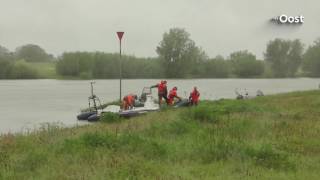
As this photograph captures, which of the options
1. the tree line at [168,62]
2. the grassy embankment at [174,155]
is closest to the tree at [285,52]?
the tree line at [168,62]

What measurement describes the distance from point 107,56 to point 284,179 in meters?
78.8

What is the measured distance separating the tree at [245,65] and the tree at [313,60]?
829cm

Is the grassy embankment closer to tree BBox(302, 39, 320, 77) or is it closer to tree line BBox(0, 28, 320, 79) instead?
tree line BBox(0, 28, 320, 79)

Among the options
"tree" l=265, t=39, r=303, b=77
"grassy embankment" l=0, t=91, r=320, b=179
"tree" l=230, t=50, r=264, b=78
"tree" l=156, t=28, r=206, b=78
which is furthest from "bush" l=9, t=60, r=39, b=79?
"grassy embankment" l=0, t=91, r=320, b=179

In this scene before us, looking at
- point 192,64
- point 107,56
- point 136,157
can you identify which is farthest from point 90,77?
point 136,157

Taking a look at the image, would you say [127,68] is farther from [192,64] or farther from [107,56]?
[192,64]

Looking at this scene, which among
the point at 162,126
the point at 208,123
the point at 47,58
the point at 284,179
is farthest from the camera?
the point at 47,58

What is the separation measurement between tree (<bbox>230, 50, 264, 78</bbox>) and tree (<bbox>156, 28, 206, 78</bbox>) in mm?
14453

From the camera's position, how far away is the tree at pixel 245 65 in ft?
331

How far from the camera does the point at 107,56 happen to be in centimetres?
8575

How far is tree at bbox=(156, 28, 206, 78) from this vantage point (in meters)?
87.5

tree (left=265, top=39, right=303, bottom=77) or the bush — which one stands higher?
tree (left=265, top=39, right=303, bottom=77)

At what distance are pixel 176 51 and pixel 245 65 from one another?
64.1 feet

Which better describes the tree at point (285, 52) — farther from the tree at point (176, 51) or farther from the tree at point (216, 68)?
the tree at point (176, 51)
